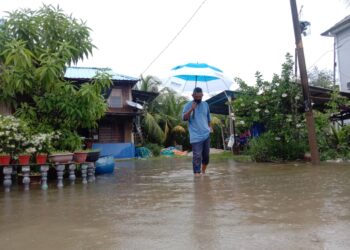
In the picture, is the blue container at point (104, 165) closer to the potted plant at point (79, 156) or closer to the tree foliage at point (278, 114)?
the potted plant at point (79, 156)

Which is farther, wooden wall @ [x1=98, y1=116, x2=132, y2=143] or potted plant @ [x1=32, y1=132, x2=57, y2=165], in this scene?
wooden wall @ [x1=98, y1=116, x2=132, y2=143]

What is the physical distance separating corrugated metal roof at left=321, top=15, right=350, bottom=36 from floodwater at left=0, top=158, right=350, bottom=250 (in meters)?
14.0

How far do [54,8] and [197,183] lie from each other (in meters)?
4.18

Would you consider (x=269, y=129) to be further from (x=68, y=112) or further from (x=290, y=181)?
(x=68, y=112)

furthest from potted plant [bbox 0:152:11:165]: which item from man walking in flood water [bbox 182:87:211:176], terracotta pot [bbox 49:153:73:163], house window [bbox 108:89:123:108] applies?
house window [bbox 108:89:123:108]

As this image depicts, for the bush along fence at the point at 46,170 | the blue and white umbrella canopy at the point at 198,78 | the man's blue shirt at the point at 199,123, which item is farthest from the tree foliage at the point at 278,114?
the bush along fence at the point at 46,170

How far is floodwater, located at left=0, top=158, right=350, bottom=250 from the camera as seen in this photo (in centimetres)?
275

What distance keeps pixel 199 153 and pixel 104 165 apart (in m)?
2.31

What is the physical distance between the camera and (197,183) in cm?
597

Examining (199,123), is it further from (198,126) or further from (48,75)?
(48,75)

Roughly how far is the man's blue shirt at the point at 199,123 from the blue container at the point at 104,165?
217 cm

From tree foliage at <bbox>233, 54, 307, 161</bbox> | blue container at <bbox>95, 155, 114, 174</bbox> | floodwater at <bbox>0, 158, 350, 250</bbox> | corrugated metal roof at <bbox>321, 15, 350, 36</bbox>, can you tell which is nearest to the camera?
floodwater at <bbox>0, 158, 350, 250</bbox>

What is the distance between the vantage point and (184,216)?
3.55 m

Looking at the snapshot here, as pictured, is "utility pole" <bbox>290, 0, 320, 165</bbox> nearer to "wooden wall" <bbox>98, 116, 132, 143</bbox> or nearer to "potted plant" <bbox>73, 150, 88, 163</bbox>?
"potted plant" <bbox>73, 150, 88, 163</bbox>
